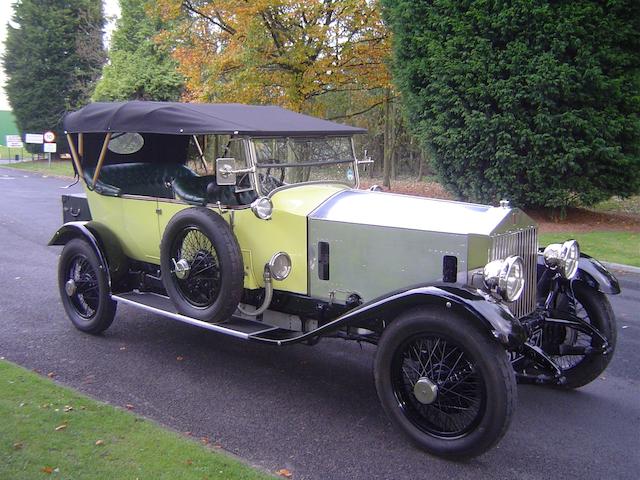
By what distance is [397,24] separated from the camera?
12422mm

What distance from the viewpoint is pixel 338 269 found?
435 centimetres

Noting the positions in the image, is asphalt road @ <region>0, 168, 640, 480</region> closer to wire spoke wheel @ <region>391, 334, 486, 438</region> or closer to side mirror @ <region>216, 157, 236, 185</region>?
wire spoke wheel @ <region>391, 334, 486, 438</region>

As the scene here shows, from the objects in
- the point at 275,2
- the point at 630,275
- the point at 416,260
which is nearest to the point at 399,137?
the point at 275,2

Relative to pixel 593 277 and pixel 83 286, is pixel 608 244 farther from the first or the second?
pixel 83 286

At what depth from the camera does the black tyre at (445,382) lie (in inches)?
131

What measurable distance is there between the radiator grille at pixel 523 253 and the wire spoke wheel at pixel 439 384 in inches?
27.6

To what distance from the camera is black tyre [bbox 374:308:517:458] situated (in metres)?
3.32

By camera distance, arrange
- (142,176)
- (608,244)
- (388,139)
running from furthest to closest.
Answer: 1. (388,139)
2. (608,244)
3. (142,176)

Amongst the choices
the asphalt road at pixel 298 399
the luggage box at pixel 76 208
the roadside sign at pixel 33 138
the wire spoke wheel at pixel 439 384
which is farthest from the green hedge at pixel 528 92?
the roadside sign at pixel 33 138

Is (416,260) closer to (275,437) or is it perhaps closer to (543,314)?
(543,314)

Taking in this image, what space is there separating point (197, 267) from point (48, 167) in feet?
91.3

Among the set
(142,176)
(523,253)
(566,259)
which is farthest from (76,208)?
(566,259)

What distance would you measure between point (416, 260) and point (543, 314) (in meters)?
1.02

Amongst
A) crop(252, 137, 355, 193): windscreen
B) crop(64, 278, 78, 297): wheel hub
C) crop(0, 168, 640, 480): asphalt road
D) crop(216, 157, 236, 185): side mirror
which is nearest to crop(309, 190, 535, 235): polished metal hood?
crop(252, 137, 355, 193): windscreen
